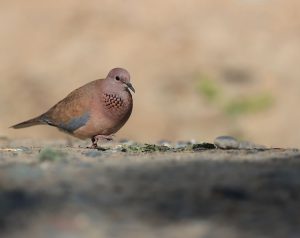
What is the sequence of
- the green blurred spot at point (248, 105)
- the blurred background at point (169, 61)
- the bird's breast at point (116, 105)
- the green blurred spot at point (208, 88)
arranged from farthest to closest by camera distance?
the green blurred spot at point (208, 88) < the green blurred spot at point (248, 105) < the blurred background at point (169, 61) < the bird's breast at point (116, 105)

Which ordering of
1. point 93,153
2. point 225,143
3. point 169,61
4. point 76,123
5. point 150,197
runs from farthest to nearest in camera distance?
point 169,61, point 76,123, point 225,143, point 93,153, point 150,197

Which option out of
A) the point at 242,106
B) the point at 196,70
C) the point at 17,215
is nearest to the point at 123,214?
the point at 17,215

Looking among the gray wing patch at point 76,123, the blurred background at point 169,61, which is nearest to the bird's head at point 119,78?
the gray wing patch at point 76,123

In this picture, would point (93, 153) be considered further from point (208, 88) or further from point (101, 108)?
point (208, 88)

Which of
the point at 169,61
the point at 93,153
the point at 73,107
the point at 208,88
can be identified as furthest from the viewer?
the point at 169,61

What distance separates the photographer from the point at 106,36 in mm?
22156

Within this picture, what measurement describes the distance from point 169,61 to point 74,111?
11.7 metres

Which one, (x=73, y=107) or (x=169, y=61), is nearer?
(x=73, y=107)

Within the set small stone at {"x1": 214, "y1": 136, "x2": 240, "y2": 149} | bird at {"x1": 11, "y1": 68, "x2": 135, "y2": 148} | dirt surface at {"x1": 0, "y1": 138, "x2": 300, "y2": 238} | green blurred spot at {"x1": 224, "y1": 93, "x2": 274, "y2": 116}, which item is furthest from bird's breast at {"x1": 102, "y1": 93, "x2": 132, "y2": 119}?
green blurred spot at {"x1": 224, "y1": 93, "x2": 274, "y2": 116}

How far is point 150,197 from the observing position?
5.77 meters

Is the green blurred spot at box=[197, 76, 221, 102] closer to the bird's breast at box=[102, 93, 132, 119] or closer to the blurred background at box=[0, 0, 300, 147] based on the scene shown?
the blurred background at box=[0, 0, 300, 147]

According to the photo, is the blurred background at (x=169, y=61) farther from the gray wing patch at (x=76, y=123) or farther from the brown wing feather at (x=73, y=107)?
the gray wing patch at (x=76, y=123)

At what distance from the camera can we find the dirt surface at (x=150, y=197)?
520 cm

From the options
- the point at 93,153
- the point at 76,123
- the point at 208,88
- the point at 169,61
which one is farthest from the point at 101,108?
the point at 169,61
